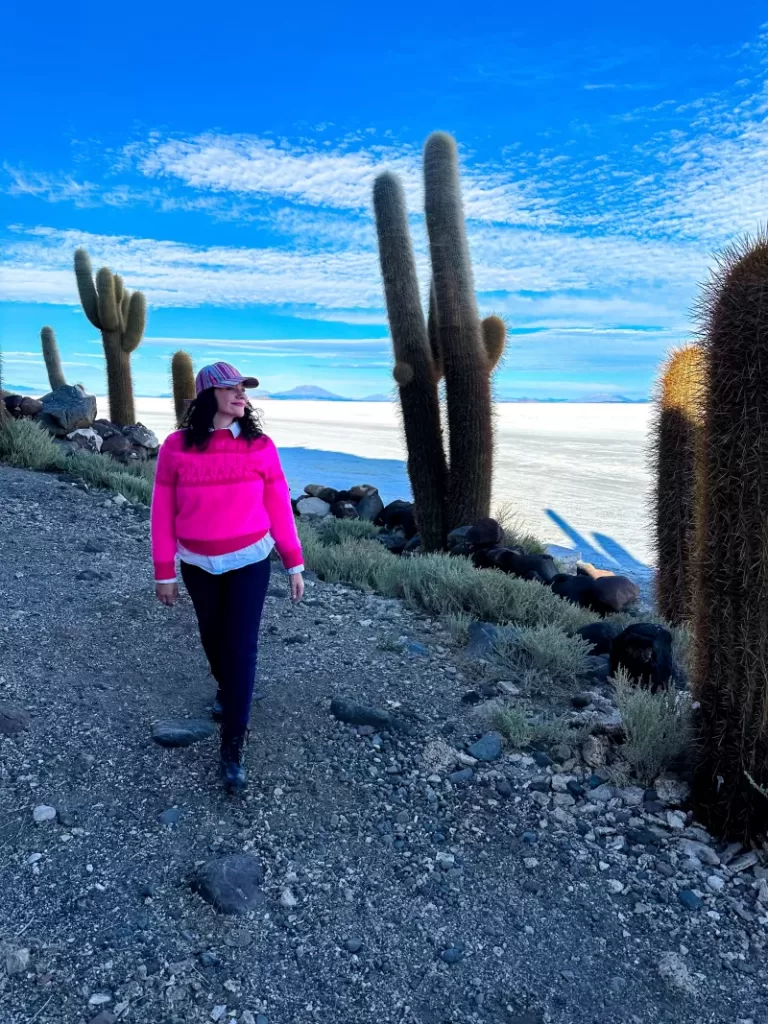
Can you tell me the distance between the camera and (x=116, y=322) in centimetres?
1720

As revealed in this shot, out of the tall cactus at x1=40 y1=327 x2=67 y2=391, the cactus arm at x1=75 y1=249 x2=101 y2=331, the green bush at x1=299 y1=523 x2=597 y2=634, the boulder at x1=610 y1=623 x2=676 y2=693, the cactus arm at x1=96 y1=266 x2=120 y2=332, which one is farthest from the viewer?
the tall cactus at x1=40 y1=327 x2=67 y2=391

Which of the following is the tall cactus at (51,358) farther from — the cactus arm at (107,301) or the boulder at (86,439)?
the boulder at (86,439)

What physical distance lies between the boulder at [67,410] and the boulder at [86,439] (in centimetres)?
23

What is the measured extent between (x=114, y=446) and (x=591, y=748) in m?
10.5

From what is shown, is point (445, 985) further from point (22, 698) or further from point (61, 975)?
point (22, 698)

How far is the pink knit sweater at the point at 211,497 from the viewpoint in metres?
3.55

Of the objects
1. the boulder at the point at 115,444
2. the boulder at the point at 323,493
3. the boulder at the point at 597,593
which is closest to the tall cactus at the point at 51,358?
the boulder at the point at 115,444

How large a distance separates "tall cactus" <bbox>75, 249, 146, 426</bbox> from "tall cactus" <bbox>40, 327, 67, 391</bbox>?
534cm

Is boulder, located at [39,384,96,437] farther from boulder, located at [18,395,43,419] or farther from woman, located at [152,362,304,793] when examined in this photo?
woman, located at [152,362,304,793]

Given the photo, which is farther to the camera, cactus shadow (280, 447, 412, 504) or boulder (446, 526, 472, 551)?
cactus shadow (280, 447, 412, 504)

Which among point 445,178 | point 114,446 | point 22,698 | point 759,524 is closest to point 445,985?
point 759,524

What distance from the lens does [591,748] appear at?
13.7 feet

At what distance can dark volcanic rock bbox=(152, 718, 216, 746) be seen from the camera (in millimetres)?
4031

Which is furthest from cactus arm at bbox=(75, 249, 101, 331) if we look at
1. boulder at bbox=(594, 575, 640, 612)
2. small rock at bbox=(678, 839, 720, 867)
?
small rock at bbox=(678, 839, 720, 867)
